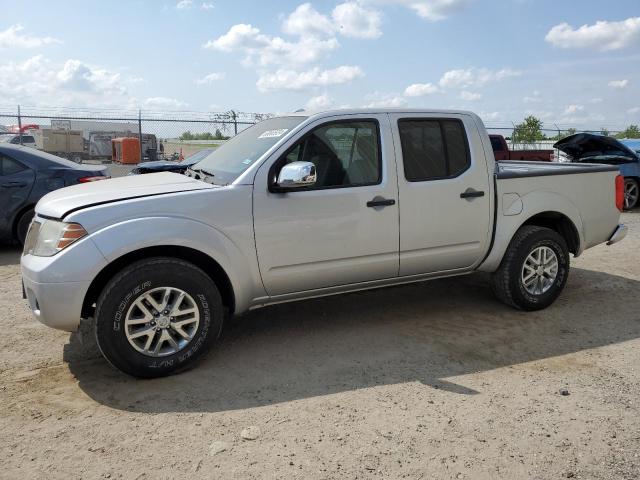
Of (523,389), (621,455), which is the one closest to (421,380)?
(523,389)

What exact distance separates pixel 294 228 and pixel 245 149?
87cm

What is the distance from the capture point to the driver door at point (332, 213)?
4020mm

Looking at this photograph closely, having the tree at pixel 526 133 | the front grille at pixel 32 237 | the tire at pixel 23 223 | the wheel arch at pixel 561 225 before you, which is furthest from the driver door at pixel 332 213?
the tree at pixel 526 133

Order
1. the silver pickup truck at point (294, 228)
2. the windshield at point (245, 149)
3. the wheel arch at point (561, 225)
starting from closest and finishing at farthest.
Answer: the silver pickup truck at point (294, 228) < the windshield at point (245, 149) < the wheel arch at point (561, 225)

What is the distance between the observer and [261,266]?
4.02m

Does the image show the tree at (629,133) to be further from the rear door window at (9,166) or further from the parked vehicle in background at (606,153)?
the rear door window at (9,166)

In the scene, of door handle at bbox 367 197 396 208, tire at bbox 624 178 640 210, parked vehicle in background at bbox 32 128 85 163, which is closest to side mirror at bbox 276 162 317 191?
door handle at bbox 367 197 396 208

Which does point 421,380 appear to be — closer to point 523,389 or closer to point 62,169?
point 523,389

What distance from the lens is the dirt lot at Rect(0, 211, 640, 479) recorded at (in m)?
2.86

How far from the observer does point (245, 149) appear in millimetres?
4477

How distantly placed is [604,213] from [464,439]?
3.42m

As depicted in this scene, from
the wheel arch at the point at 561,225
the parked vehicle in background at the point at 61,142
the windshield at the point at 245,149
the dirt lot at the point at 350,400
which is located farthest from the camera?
the parked vehicle in background at the point at 61,142

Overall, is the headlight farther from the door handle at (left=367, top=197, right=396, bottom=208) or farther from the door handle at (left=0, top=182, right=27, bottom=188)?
the door handle at (left=0, top=182, right=27, bottom=188)

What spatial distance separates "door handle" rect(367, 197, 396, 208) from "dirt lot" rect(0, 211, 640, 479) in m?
1.08
